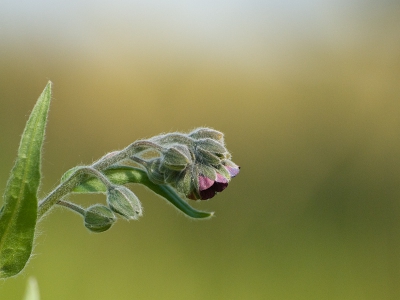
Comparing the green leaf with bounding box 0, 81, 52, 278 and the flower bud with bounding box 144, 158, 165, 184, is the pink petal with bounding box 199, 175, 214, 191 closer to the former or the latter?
the flower bud with bounding box 144, 158, 165, 184

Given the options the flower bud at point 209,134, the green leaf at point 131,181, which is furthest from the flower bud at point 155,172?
the flower bud at point 209,134

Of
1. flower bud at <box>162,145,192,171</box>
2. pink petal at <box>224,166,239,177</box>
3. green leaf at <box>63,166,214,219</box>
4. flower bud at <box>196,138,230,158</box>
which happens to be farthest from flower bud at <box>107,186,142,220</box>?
pink petal at <box>224,166,239,177</box>

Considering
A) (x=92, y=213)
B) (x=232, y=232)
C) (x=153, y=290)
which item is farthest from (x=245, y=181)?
(x=92, y=213)

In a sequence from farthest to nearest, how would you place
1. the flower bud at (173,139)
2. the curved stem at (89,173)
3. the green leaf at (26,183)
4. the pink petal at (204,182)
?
the flower bud at (173,139), the pink petal at (204,182), the curved stem at (89,173), the green leaf at (26,183)

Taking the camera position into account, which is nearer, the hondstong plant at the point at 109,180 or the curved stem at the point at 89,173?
the hondstong plant at the point at 109,180

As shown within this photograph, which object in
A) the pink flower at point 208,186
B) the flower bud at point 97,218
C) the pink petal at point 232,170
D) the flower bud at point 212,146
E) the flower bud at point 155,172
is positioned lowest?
the flower bud at point 97,218

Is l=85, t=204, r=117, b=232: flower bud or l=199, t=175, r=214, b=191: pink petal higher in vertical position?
l=199, t=175, r=214, b=191: pink petal

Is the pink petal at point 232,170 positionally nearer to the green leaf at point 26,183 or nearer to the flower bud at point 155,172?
the flower bud at point 155,172

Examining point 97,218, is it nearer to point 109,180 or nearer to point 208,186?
point 109,180
